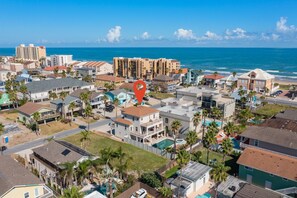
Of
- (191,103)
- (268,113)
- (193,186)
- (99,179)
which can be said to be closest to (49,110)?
(99,179)

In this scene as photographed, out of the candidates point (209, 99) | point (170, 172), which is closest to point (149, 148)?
point (170, 172)

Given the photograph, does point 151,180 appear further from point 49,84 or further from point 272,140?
point 49,84

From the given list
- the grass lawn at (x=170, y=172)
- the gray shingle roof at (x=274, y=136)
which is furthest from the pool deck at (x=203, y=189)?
the gray shingle roof at (x=274, y=136)

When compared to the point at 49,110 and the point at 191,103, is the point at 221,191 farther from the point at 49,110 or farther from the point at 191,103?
the point at 49,110

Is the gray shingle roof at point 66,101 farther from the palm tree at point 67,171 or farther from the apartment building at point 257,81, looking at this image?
the apartment building at point 257,81

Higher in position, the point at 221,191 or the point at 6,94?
the point at 6,94

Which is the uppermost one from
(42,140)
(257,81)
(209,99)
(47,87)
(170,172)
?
(257,81)
